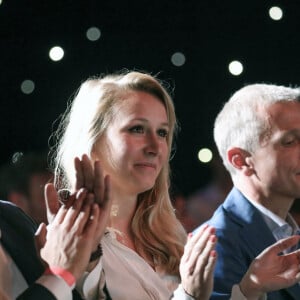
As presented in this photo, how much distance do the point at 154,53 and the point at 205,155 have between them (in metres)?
0.41

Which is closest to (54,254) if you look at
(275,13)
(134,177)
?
(134,177)

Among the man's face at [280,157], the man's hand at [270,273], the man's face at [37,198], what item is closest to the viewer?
the man's hand at [270,273]

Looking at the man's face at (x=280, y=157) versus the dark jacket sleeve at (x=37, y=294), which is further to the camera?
the man's face at (x=280, y=157)

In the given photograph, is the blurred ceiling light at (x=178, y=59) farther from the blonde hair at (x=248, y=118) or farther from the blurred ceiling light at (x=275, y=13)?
the blonde hair at (x=248, y=118)

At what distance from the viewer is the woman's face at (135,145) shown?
1.82 meters

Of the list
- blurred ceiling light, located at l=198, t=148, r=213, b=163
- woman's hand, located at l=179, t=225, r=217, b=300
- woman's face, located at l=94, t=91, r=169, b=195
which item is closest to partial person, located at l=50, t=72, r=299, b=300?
woman's face, located at l=94, t=91, r=169, b=195

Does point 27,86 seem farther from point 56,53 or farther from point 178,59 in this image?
point 178,59

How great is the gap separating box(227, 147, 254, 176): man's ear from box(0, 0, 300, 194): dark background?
0.96 metres

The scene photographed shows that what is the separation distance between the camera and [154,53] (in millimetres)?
3053

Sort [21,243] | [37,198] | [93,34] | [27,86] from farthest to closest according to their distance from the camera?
[93,34]
[27,86]
[37,198]
[21,243]

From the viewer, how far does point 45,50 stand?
287 cm

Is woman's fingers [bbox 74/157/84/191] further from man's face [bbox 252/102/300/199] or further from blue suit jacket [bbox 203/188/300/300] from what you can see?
man's face [bbox 252/102/300/199]

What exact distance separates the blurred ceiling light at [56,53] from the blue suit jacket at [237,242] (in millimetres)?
1124

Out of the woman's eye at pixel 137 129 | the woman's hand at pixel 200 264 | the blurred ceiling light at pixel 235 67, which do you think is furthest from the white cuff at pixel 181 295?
the blurred ceiling light at pixel 235 67
